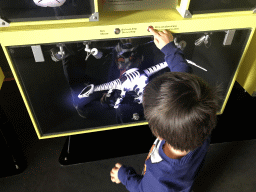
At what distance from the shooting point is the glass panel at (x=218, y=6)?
85cm

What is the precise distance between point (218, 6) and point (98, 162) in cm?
99

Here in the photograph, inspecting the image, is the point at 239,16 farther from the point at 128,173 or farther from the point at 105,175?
the point at 105,175

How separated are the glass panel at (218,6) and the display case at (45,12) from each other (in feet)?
1.25

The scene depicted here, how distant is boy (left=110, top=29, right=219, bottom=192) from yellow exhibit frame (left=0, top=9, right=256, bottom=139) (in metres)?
0.30

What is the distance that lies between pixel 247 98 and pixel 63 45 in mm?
1374

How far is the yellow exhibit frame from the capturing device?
0.78m

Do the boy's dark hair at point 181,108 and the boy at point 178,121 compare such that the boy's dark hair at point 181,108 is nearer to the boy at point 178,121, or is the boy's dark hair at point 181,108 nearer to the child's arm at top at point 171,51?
the boy at point 178,121

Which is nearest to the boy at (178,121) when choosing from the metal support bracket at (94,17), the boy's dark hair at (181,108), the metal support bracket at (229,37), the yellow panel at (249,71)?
the boy's dark hair at (181,108)

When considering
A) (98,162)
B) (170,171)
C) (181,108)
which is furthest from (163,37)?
(98,162)

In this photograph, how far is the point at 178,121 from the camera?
1.91 ft

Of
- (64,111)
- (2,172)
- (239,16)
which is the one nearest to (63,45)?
(64,111)

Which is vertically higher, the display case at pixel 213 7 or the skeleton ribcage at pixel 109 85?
the display case at pixel 213 7

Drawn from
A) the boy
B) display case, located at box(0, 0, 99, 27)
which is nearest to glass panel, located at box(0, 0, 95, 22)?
display case, located at box(0, 0, 99, 27)

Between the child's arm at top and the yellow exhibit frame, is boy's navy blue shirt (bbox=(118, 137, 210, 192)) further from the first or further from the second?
the yellow exhibit frame
